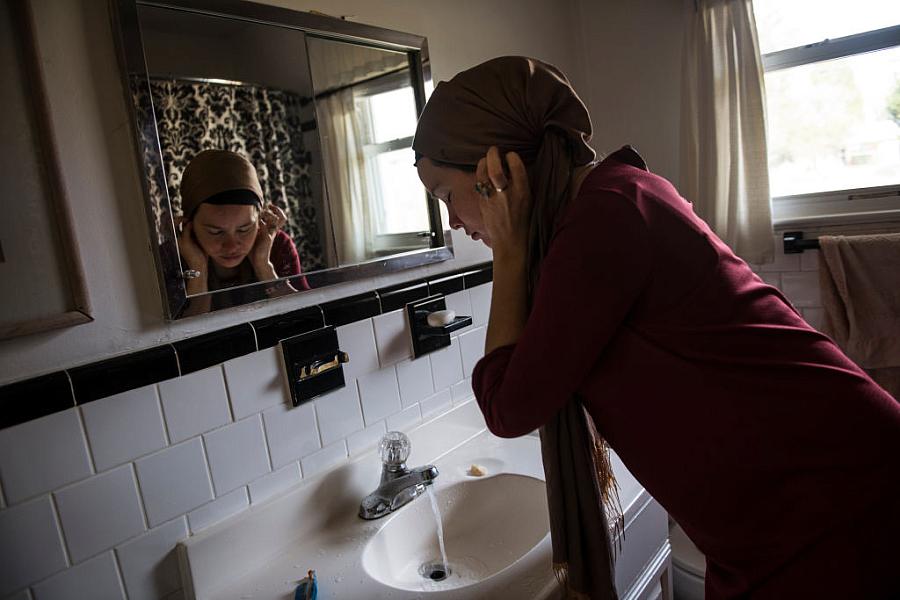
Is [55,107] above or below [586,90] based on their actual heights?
below

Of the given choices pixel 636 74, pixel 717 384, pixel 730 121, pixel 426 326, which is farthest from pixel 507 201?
pixel 636 74

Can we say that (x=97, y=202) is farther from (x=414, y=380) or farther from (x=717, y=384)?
(x=717, y=384)

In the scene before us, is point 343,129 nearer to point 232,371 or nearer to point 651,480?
point 232,371

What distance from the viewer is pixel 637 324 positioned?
0.70 metres

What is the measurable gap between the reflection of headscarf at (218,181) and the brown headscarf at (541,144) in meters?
0.33

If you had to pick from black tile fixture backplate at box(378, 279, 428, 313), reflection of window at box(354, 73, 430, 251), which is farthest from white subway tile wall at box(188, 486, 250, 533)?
reflection of window at box(354, 73, 430, 251)

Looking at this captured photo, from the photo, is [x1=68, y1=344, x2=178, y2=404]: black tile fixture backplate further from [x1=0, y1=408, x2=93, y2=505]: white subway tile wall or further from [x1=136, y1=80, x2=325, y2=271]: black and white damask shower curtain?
[x1=136, y1=80, x2=325, y2=271]: black and white damask shower curtain

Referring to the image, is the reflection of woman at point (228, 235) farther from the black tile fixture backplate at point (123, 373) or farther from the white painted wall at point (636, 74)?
the white painted wall at point (636, 74)

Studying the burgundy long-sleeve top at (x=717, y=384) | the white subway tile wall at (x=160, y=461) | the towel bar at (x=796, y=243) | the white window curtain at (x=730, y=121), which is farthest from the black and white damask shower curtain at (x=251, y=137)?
the towel bar at (x=796, y=243)

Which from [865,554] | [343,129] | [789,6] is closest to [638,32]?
[789,6]

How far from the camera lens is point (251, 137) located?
40.6 inches

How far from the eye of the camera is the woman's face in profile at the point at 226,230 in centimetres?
97

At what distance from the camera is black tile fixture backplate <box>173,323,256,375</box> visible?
0.93m

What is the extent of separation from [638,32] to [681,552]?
1665 millimetres
